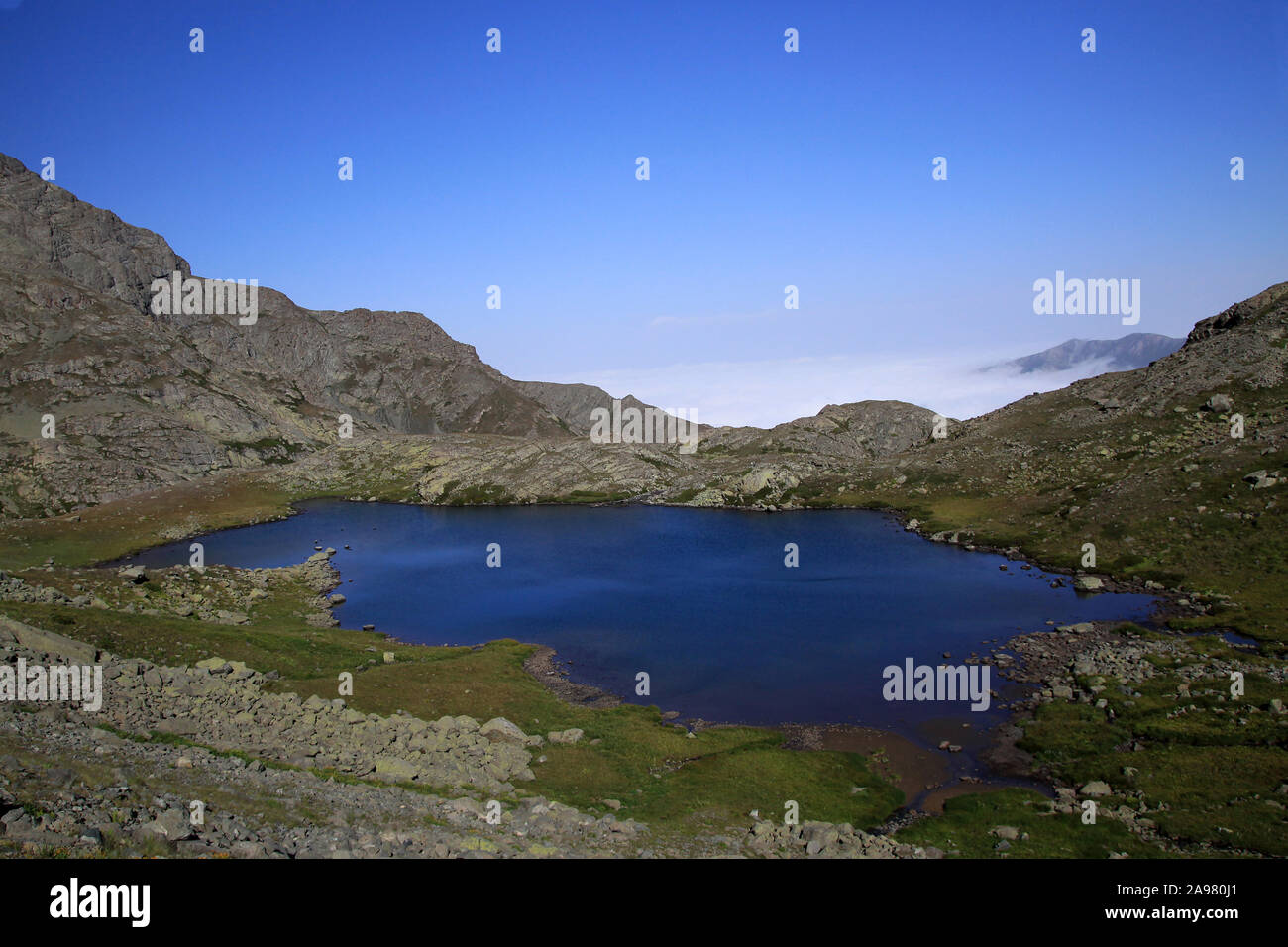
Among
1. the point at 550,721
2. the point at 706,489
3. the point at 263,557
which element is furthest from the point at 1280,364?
the point at 263,557

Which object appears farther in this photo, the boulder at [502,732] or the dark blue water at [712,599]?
the dark blue water at [712,599]

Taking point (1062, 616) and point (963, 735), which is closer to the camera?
point (963, 735)

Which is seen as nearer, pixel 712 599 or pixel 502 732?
pixel 502 732

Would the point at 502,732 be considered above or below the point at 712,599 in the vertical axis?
below

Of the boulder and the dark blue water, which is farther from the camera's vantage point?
the dark blue water
